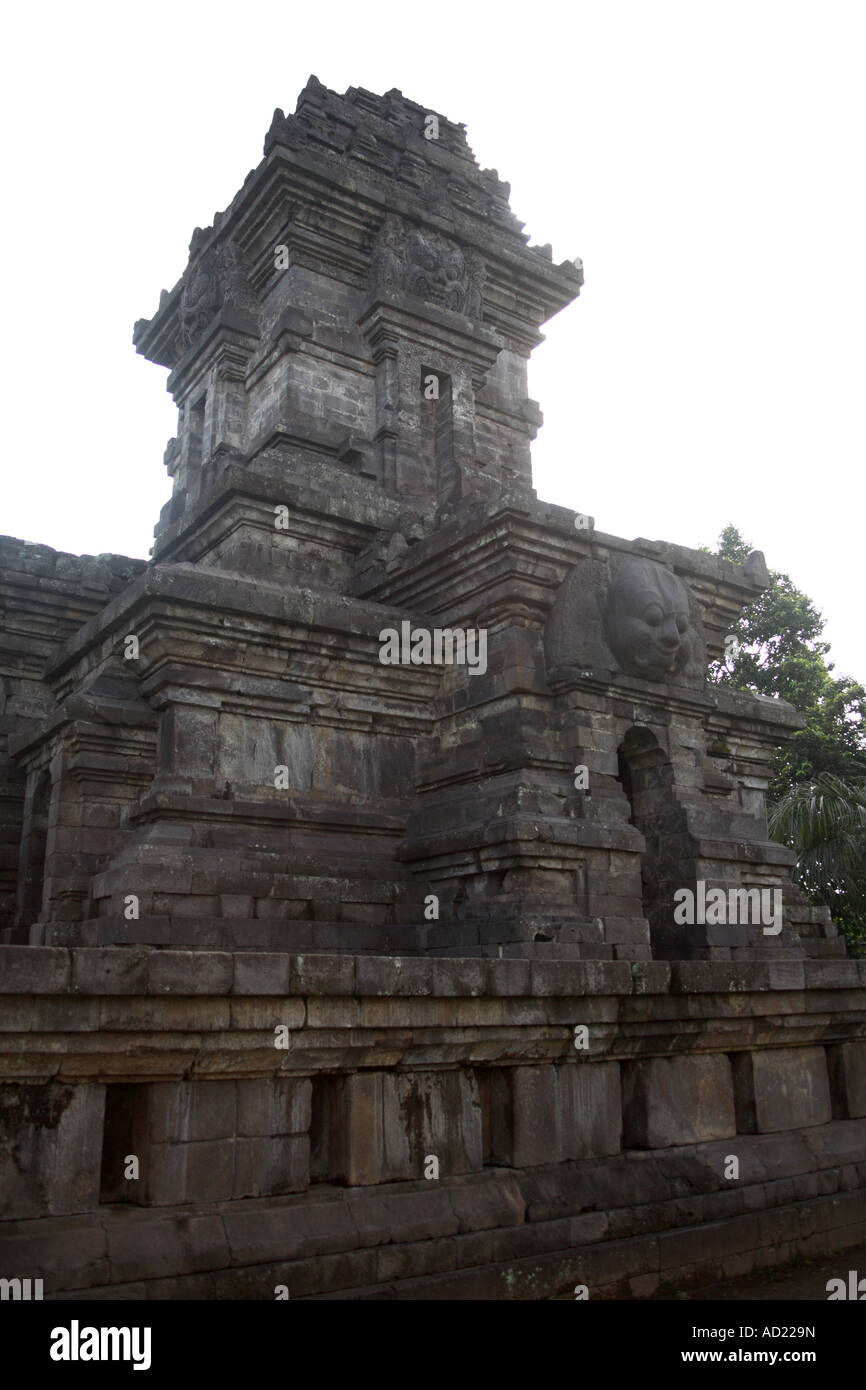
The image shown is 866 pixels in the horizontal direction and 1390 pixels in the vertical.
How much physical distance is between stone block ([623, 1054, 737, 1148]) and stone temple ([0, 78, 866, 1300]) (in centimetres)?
2

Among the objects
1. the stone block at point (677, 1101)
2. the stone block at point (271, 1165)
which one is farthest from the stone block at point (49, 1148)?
the stone block at point (677, 1101)

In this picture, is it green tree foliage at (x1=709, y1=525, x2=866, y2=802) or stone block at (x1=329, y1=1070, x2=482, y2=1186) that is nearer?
stone block at (x1=329, y1=1070, x2=482, y2=1186)

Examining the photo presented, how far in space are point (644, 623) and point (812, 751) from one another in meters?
18.5

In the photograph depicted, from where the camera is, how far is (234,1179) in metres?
4.86

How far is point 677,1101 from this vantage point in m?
6.64

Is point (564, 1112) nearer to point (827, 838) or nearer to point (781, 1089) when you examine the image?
point (781, 1089)

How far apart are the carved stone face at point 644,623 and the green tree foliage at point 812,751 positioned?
6582 mm

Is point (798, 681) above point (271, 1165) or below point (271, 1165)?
above

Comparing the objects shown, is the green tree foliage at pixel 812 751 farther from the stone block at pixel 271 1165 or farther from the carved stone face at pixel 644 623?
the stone block at pixel 271 1165

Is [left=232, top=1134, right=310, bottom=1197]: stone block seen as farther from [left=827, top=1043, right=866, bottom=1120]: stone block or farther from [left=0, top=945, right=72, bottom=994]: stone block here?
[left=827, top=1043, right=866, bottom=1120]: stone block

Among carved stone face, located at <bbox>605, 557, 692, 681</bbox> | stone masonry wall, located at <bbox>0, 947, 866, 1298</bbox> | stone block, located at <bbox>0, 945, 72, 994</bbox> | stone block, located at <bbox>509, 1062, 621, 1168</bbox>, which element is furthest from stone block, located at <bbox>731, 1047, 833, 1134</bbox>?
stone block, located at <bbox>0, 945, 72, 994</bbox>

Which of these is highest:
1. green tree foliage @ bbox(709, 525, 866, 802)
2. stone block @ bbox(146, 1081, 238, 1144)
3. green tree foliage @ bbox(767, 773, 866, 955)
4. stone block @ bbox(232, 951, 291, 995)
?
green tree foliage @ bbox(709, 525, 866, 802)

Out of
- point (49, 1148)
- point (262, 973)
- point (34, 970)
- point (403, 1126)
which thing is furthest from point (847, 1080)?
point (34, 970)

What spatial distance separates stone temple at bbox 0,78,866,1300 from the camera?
4785 mm
